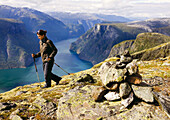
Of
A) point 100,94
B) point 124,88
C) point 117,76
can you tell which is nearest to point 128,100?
point 124,88

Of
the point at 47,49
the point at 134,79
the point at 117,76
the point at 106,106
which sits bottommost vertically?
the point at 106,106

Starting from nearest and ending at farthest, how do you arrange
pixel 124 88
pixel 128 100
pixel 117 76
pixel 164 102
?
pixel 164 102
pixel 128 100
pixel 124 88
pixel 117 76

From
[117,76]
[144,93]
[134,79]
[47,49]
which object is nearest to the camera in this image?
[144,93]

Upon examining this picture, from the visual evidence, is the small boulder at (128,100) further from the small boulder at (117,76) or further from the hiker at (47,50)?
the hiker at (47,50)

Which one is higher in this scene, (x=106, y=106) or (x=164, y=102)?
(x=164, y=102)

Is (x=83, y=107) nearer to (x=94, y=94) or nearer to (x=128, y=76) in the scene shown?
(x=94, y=94)

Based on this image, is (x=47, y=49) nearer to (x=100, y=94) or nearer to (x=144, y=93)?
(x=100, y=94)

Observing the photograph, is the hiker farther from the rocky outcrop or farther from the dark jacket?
the rocky outcrop

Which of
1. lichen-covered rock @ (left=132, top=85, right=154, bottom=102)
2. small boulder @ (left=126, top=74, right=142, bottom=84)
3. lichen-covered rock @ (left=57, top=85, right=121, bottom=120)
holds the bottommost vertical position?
lichen-covered rock @ (left=57, top=85, right=121, bottom=120)

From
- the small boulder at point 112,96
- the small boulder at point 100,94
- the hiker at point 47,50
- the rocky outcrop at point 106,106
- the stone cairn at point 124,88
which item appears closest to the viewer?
the rocky outcrop at point 106,106

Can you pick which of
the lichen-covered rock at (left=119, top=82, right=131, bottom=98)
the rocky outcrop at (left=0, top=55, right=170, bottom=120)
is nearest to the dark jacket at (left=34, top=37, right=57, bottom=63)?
the rocky outcrop at (left=0, top=55, right=170, bottom=120)

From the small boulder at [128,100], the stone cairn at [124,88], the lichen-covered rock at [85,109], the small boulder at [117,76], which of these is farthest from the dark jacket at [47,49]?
the small boulder at [128,100]

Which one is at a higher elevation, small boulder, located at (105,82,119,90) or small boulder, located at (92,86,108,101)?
small boulder, located at (105,82,119,90)

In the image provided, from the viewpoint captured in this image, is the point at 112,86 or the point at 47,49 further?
the point at 47,49
